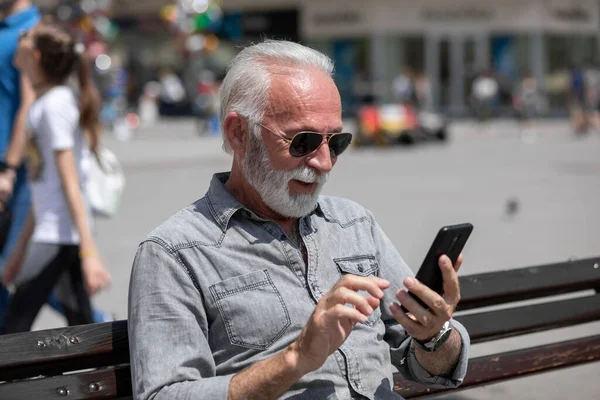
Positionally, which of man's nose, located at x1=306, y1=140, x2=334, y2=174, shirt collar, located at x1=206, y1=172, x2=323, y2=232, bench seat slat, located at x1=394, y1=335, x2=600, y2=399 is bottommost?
bench seat slat, located at x1=394, y1=335, x2=600, y2=399

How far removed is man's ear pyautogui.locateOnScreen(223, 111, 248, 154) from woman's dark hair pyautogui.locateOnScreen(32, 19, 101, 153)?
6.33 ft

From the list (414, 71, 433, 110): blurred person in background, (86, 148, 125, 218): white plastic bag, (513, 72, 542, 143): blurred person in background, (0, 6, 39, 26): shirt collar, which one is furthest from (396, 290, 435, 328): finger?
(414, 71, 433, 110): blurred person in background

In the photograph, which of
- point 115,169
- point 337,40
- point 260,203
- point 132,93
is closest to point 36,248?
point 115,169

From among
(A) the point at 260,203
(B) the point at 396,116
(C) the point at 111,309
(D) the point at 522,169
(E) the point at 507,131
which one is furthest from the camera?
(E) the point at 507,131

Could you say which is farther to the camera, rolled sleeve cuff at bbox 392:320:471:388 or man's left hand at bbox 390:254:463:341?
rolled sleeve cuff at bbox 392:320:471:388

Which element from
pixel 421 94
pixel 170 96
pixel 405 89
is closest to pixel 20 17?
pixel 421 94

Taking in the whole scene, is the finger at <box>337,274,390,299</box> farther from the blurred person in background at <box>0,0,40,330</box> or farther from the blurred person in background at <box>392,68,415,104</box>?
the blurred person in background at <box>392,68,415,104</box>

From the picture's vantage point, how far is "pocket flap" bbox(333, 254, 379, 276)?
2604 millimetres

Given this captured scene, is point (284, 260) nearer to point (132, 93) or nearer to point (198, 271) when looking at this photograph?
point (198, 271)

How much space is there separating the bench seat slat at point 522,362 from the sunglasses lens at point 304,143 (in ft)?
3.21

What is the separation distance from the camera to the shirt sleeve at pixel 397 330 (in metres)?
2.66

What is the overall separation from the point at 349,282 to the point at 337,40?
1492 inches

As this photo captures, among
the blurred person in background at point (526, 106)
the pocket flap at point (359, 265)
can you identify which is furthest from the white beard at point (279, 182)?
the blurred person in background at point (526, 106)

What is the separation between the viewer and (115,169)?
4.90 m
